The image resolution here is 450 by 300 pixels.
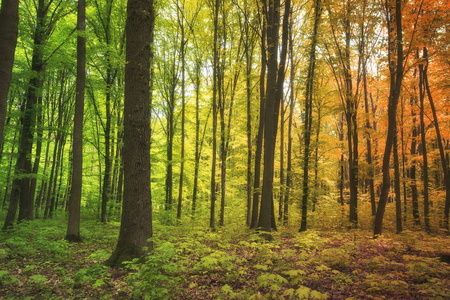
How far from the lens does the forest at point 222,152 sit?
434cm

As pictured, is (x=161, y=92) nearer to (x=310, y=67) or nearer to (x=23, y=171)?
(x=23, y=171)

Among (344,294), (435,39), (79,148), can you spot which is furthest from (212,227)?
(435,39)

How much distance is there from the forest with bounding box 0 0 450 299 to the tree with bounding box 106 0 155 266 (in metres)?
0.03

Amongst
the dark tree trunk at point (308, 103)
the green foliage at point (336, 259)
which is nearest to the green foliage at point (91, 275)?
the green foliage at point (336, 259)

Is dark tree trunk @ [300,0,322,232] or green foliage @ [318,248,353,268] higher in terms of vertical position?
dark tree trunk @ [300,0,322,232]

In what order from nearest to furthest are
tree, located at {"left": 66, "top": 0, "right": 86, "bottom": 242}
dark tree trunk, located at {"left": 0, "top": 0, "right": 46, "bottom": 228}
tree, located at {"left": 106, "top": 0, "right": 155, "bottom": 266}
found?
tree, located at {"left": 106, "top": 0, "right": 155, "bottom": 266} → tree, located at {"left": 66, "top": 0, "right": 86, "bottom": 242} → dark tree trunk, located at {"left": 0, "top": 0, "right": 46, "bottom": 228}

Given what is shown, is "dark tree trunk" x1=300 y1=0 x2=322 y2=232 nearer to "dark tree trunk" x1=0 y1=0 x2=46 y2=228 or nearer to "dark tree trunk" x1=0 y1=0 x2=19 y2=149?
"dark tree trunk" x1=0 y1=0 x2=19 y2=149

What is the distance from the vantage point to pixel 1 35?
433cm

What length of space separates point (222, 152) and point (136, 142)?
7109 mm

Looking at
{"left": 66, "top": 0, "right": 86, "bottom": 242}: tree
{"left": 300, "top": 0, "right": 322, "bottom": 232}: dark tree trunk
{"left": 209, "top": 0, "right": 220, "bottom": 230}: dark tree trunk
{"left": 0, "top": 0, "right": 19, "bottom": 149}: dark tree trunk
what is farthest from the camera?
{"left": 300, "top": 0, "right": 322, "bottom": 232}: dark tree trunk

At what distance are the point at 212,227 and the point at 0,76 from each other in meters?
9.21

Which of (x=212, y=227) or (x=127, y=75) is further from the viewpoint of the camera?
(x=212, y=227)

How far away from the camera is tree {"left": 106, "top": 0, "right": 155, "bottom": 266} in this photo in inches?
204

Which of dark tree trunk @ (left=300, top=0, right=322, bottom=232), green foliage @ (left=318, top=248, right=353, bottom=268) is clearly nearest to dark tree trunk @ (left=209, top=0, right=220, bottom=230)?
dark tree trunk @ (left=300, top=0, right=322, bottom=232)
